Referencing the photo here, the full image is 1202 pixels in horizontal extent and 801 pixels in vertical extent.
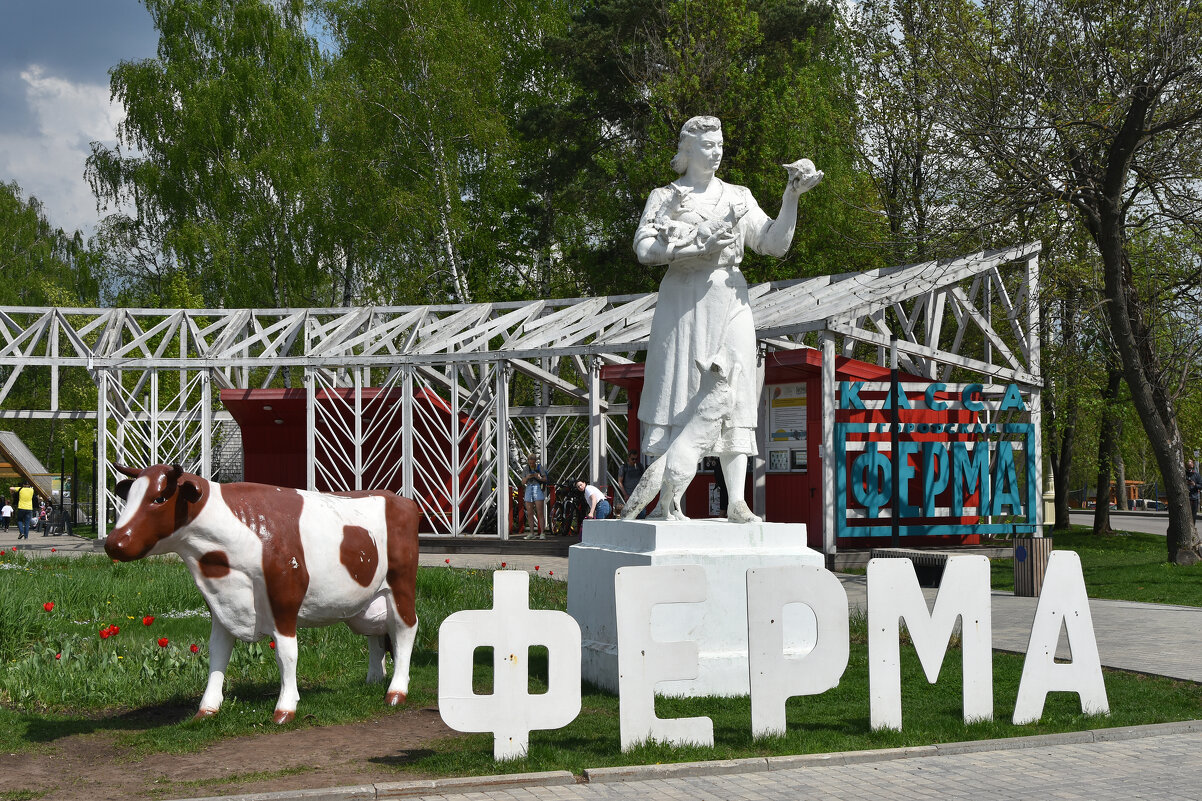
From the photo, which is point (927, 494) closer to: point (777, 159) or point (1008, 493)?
point (1008, 493)

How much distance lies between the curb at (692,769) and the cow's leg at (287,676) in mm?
1419

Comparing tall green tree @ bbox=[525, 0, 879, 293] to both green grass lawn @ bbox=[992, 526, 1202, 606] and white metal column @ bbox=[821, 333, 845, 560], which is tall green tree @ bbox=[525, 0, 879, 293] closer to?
green grass lawn @ bbox=[992, 526, 1202, 606]

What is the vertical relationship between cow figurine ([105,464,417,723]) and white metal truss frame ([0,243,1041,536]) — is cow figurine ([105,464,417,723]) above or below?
below

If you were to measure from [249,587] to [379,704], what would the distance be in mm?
1272

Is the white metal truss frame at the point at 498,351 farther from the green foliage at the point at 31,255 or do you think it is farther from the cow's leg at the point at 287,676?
the green foliage at the point at 31,255

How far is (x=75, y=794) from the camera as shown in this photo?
5391 mm

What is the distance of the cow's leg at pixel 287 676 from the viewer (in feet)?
21.6

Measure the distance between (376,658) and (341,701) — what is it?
589 mm

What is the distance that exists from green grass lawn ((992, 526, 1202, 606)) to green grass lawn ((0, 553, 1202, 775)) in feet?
17.0

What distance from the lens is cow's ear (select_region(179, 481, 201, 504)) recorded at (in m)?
6.30

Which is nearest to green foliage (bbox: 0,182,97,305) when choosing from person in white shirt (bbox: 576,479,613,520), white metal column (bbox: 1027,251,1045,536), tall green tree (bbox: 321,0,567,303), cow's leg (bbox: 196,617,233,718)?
tall green tree (bbox: 321,0,567,303)

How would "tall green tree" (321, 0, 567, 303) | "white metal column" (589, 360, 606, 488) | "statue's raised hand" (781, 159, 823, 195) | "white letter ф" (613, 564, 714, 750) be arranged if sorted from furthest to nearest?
"tall green tree" (321, 0, 567, 303)
"white metal column" (589, 360, 606, 488)
"statue's raised hand" (781, 159, 823, 195)
"white letter ф" (613, 564, 714, 750)

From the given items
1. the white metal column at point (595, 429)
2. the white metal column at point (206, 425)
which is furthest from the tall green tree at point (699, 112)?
the white metal column at point (206, 425)

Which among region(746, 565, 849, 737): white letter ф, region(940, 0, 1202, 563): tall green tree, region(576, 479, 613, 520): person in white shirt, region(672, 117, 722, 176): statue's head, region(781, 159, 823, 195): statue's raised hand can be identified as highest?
region(940, 0, 1202, 563): tall green tree
